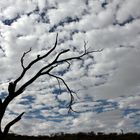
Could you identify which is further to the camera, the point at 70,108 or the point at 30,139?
the point at 30,139

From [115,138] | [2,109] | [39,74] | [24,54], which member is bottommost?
[115,138]

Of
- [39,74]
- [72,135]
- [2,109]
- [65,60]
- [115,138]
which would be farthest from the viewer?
[72,135]

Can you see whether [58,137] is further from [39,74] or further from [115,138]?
[39,74]

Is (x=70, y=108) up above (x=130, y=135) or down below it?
above

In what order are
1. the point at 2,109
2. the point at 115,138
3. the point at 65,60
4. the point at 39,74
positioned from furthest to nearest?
the point at 115,138 → the point at 65,60 → the point at 39,74 → the point at 2,109

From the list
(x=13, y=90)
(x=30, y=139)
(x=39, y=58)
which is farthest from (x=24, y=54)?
(x=30, y=139)

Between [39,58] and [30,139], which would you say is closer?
[39,58]

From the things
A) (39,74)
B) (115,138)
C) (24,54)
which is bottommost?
(115,138)

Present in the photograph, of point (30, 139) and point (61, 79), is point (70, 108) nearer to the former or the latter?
point (61, 79)

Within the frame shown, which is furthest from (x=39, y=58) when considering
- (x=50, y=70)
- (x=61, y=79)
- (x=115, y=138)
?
(x=115, y=138)

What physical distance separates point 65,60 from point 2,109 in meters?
4.33

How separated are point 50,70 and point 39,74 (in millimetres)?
1008

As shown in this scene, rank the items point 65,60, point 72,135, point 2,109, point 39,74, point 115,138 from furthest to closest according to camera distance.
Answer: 1. point 72,135
2. point 115,138
3. point 65,60
4. point 39,74
5. point 2,109

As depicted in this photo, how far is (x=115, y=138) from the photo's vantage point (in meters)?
27.9
